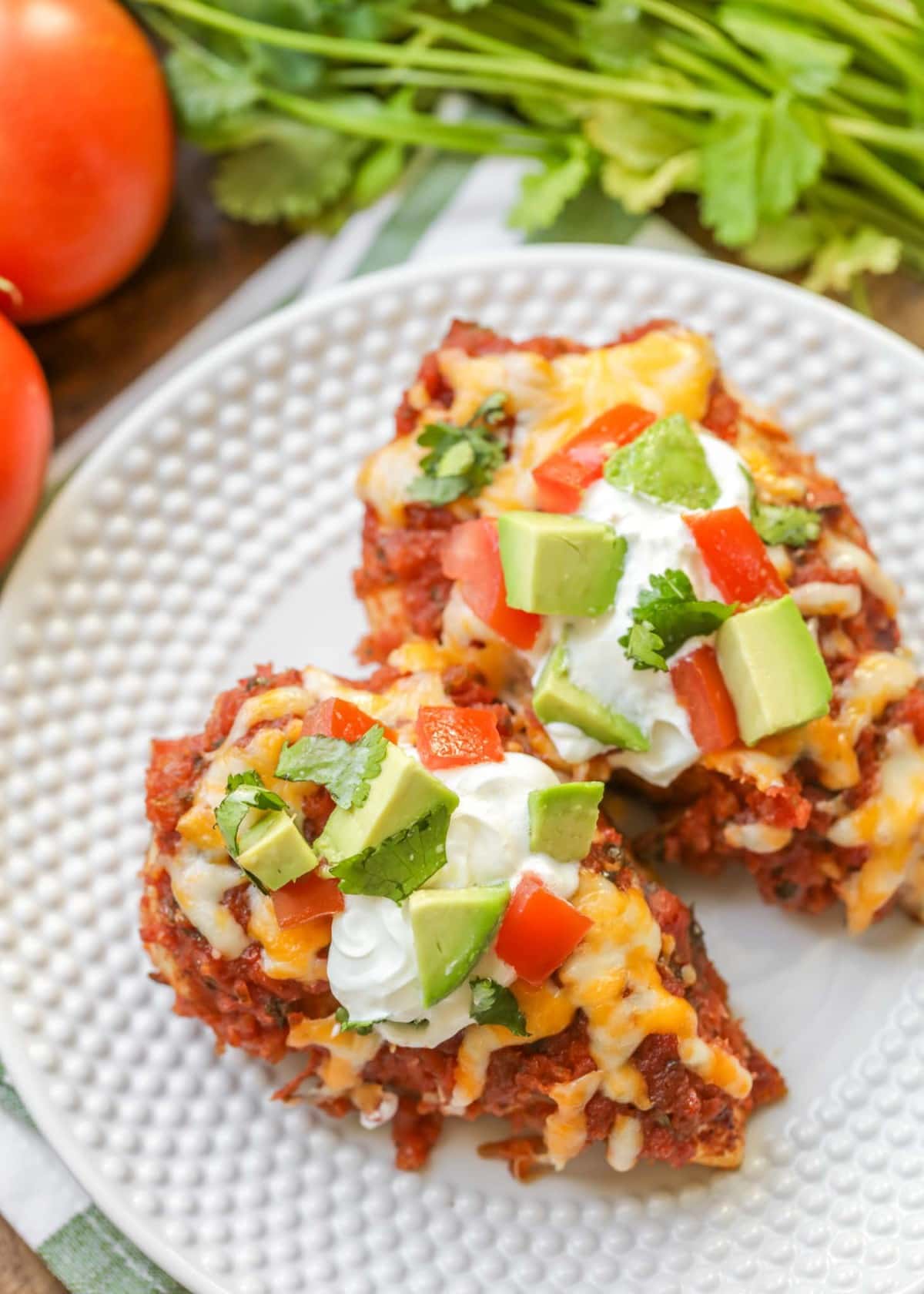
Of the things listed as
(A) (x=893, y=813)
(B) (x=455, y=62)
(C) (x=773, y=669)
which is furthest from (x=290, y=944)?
(B) (x=455, y=62)

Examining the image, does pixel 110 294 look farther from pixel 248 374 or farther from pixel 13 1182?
pixel 13 1182

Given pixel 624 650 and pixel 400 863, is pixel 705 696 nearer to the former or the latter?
pixel 624 650

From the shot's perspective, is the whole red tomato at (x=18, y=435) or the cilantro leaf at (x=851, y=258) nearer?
the whole red tomato at (x=18, y=435)

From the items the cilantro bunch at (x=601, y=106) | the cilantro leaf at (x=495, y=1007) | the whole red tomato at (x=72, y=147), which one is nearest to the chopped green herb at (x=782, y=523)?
the cilantro bunch at (x=601, y=106)

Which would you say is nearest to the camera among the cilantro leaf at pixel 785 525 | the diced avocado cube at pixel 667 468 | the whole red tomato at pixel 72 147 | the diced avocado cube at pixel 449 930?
the diced avocado cube at pixel 449 930

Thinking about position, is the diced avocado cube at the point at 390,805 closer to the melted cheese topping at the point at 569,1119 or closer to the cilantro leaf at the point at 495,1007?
the cilantro leaf at the point at 495,1007
